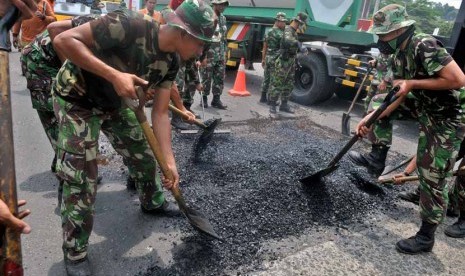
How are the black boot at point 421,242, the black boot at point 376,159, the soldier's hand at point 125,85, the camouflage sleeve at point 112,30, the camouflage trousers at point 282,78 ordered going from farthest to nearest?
the camouflage trousers at point 282,78
the black boot at point 376,159
the black boot at point 421,242
the camouflage sleeve at point 112,30
the soldier's hand at point 125,85

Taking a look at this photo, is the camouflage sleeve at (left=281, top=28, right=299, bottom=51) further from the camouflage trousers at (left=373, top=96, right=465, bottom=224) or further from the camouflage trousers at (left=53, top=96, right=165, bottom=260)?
the camouflage trousers at (left=53, top=96, right=165, bottom=260)

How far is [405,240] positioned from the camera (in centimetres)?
288

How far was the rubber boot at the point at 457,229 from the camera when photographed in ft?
10.3

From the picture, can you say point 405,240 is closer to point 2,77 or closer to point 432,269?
point 432,269

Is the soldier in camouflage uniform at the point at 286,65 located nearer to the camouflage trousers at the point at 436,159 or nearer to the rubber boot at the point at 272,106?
the rubber boot at the point at 272,106

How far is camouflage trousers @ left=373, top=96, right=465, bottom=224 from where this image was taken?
2713 mm

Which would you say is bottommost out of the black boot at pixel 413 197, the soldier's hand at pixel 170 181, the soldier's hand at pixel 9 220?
the black boot at pixel 413 197

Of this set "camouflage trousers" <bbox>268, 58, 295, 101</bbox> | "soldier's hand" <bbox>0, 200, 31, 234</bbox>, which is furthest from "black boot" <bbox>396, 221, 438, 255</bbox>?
"camouflage trousers" <bbox>268, 58, 295, 101</bbox>

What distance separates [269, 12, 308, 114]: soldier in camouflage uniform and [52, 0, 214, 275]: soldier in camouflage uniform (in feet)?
15.1

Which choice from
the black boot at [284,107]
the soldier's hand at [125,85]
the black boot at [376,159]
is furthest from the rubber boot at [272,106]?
the soldier's hand at [125,85]

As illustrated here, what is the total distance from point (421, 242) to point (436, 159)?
2.23 feet

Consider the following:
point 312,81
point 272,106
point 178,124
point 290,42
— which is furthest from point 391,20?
point 312,81

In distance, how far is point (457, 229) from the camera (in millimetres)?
3170

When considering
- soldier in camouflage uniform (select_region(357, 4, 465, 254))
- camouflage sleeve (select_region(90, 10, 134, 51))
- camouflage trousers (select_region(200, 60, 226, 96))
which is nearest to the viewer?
camouflage sleeve (select_region(90, 10, 134, 51))
